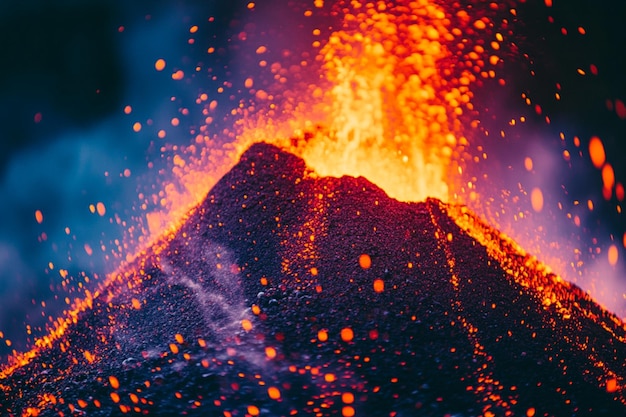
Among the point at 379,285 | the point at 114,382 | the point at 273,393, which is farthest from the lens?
the point at 379,285

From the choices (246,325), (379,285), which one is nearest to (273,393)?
(246,325)

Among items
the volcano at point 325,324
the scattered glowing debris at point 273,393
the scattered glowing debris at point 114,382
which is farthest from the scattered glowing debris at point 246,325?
the scattered glowing debris at point 114,382

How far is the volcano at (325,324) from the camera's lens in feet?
4.27

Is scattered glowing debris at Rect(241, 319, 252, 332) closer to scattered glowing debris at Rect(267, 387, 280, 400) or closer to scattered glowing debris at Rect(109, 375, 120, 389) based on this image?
scattered glowing debris at Rect(267, 387, 280, 400)

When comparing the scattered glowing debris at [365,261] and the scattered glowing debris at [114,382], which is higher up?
the scattered glowing debris at [365,261]

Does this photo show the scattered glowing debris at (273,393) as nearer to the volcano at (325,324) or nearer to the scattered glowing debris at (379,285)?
the volcano at (325,324)

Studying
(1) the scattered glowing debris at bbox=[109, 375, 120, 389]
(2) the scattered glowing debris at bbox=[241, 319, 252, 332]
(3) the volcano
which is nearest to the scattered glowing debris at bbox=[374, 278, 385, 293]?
(3) the volcano

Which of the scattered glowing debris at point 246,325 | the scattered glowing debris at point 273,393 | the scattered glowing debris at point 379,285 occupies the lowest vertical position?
the scattered glowing debris at point 273,393

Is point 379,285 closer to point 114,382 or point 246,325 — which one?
point 246,325

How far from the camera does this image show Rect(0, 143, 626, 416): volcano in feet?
4.27

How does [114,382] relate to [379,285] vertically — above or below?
below

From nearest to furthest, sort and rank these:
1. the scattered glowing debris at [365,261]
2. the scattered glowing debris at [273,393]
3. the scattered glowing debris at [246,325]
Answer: the scattered glowing debris at [273,393] → the scattered glowing debris at [246,325] → the scattered glowing debris at [365,261]

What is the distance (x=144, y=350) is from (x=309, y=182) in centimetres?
90

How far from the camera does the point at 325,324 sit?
1.39 metres
